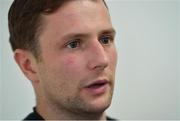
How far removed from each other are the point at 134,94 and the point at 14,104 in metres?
0.68

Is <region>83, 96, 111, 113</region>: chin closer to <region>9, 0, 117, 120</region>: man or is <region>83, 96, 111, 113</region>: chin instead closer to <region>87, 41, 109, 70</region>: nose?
<region>9, 0, 117, 120</region>: man

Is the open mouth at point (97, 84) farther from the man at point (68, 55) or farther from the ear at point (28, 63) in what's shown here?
the ear at point (28, 63)

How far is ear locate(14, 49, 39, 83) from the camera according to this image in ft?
3.42

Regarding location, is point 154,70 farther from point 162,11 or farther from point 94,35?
point 94,35

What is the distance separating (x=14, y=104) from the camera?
145 centimetres

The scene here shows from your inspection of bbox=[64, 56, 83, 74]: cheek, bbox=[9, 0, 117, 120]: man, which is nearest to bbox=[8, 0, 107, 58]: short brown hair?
bbox=[9, 0, 117, 120]: man

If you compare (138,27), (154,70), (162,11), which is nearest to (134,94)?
(154,70)

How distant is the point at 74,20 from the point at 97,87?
260 mm

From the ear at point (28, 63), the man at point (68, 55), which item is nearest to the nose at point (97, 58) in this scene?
the man at point (68, 55)

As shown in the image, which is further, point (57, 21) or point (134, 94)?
point (134, 94)

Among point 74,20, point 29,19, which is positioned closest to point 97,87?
point 74,20

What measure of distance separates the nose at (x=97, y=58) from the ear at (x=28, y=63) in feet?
0.78

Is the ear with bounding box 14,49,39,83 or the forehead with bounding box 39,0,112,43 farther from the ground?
the forehead with bounding box 39,0,112,43

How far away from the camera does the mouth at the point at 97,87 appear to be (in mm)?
941
